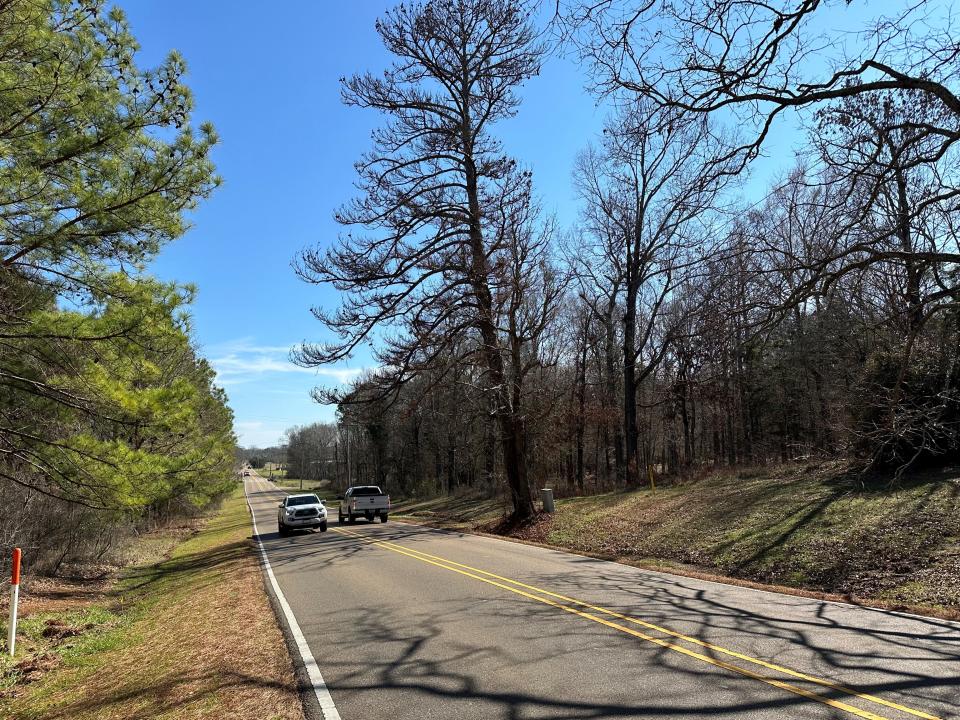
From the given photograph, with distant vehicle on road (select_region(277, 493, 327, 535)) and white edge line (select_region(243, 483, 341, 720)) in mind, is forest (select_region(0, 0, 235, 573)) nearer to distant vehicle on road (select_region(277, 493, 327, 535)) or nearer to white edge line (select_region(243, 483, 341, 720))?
white edge line (select_region(243, 483, 341, 720))

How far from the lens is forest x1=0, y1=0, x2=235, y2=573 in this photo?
8.62 metres

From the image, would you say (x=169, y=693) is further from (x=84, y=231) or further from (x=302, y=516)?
(x=302, y=516)

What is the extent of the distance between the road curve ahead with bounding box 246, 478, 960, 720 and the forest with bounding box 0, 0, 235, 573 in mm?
4696

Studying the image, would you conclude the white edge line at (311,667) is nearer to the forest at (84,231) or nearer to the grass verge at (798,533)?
the forest at (84,231)

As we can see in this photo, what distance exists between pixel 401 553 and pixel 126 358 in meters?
9.11

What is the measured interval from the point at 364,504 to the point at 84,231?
2360 cm

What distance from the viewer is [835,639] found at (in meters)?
6.70

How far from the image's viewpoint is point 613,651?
640 cm

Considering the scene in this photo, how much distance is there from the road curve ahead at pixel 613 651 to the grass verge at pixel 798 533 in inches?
75.5

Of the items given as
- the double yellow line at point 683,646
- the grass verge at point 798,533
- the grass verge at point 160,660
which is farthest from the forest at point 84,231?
the grass verge at point 798,533

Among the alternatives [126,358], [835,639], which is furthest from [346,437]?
[835,639]

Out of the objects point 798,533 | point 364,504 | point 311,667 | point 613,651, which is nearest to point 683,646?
point 613,651

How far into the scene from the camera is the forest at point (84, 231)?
862 cm

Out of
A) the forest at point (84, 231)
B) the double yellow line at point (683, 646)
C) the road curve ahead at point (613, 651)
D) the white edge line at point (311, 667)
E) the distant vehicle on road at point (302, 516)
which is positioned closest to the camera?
the double yellow line at point (683, 646)
